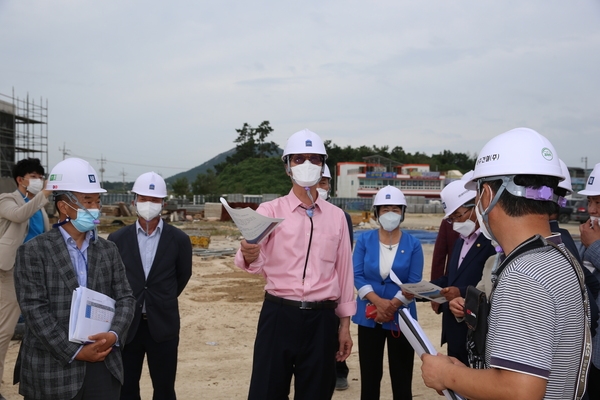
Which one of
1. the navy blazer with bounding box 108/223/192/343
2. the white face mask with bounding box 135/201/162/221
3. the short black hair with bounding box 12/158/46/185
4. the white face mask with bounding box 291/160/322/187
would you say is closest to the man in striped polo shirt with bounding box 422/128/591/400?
the white face mask with bounding box 291/160/322/187

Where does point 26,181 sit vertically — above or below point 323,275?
above

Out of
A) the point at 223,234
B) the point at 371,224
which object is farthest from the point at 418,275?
the point at 371,224

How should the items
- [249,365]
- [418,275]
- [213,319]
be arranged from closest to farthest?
[418,275] < [249,365] < [213,319]

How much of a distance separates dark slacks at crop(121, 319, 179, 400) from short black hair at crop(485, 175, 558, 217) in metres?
3.34

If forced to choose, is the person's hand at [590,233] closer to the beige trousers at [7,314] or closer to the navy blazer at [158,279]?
the navy blazer at [158,279]

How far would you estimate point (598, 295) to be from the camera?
12.1 ft

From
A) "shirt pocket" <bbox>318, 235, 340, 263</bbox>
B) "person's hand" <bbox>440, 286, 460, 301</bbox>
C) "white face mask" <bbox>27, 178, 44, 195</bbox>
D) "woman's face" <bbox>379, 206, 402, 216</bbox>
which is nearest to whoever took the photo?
"shirt pocket" <bbox>318, 235, 340, 263</bbox>

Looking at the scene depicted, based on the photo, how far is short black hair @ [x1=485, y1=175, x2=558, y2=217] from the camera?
1902 millimetres

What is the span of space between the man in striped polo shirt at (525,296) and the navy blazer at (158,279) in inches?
111

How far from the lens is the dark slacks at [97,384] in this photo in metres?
3.13

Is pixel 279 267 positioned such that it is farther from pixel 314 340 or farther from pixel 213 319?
pixel 213 319

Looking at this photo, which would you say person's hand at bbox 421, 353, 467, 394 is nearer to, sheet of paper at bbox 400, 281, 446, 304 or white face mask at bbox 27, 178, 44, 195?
sheet of paper at bbox 400, 281, 446, 304

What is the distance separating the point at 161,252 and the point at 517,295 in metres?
3.40

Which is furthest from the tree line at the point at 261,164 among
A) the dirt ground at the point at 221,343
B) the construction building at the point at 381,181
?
the dirt ground at the point at 221,343
